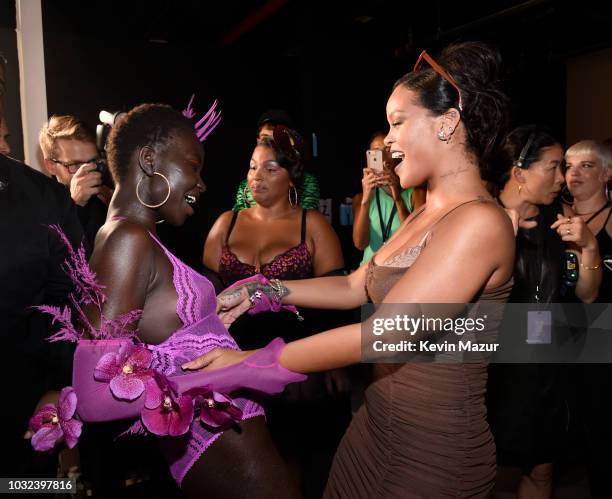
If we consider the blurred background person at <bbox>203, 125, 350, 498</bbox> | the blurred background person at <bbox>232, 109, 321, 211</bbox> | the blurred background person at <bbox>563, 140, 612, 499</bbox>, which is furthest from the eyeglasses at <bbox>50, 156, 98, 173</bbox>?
the blurred background person at <bbox>563, 140, 612, 499</bbox>

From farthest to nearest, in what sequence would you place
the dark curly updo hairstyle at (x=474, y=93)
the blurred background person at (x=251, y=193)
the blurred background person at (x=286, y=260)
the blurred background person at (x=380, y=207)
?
the blurred background person at (x=380, y=207) < the blurred background person at (x=251, y=193) < the blurred background person at (x=286, y=260) < the dark curly updo hairstyle at (x=474, y=93)

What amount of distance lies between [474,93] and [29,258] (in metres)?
1.34

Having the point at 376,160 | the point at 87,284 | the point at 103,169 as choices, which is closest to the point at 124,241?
the point at 87,284

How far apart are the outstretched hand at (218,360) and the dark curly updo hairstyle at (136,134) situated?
1.94ft

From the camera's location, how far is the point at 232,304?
1.90 meters

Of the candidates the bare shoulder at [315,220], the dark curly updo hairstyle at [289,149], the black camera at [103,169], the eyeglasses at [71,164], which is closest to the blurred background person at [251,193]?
the dark curly updo hairstyle at [289,149]

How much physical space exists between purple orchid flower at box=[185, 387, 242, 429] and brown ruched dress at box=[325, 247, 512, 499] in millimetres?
477

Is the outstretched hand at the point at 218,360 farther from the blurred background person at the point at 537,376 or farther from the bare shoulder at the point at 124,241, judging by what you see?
the blurred background person at the point at 537,376

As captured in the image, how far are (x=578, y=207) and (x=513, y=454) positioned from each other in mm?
1382

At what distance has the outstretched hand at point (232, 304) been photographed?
1889 mm

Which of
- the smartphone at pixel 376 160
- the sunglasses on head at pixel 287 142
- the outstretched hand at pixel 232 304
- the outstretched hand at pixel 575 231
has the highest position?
the sunglasses on head at pixel 287 142

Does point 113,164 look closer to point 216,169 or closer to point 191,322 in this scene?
point 191,322

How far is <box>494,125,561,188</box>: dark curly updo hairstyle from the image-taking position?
2.68 m

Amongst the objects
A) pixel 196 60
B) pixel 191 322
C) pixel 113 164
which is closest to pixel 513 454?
pixel 191 322
